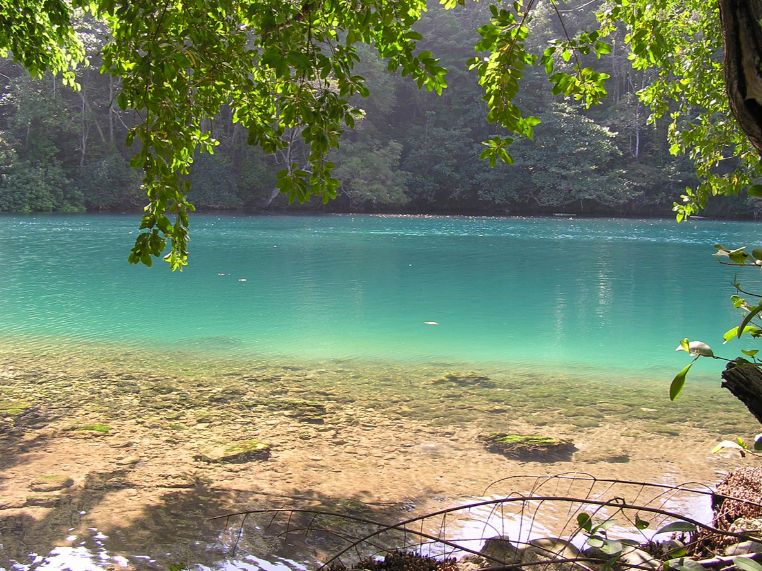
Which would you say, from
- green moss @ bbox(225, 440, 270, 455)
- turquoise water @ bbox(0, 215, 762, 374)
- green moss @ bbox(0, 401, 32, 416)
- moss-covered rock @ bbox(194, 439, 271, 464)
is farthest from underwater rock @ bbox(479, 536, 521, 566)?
turquoise water @ bbox(0, 215, 762, 374)

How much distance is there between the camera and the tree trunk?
1746mm

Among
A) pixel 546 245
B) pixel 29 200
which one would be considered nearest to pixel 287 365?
pixel 546 245

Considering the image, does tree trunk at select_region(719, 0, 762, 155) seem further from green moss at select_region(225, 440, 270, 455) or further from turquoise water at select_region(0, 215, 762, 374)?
turquoise water at select_region(0, 215, 762, 374)

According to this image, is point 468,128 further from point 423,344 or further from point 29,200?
point 423,344

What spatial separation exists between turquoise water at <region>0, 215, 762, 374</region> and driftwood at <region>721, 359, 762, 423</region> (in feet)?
21.6

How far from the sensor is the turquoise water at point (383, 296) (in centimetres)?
973

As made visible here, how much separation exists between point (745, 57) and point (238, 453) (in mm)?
4079

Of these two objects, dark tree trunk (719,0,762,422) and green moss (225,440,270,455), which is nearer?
dark tree trunk (719,0,762,422)

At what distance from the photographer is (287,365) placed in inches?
321

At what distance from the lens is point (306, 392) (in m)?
6.81

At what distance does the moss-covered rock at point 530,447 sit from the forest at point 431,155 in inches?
1372

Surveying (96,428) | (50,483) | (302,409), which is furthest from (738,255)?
(96,428)

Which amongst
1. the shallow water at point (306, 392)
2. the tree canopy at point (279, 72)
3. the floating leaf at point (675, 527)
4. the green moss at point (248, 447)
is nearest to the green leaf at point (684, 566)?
the floating leaf at point (675, 527)

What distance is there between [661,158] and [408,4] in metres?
42.4
